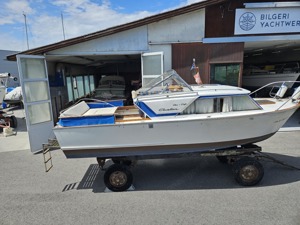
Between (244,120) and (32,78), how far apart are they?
236 inches

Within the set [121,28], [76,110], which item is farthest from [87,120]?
[121,28]

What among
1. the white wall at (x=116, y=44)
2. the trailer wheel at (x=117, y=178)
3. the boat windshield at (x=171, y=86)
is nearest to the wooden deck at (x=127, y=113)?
the boat windshield at (x=171, y=86)

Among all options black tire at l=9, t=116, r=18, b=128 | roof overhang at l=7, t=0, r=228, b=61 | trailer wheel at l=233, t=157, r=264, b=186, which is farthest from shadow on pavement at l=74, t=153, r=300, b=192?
black tire at l=9, t=116, r=18, b=128

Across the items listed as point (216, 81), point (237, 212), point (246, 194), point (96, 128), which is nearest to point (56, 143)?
point (96, 128)

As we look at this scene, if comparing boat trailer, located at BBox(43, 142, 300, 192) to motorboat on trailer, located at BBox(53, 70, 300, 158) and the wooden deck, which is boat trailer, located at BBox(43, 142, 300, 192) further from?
the wooden deck

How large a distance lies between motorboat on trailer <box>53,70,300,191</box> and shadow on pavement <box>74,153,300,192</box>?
41 centimetres

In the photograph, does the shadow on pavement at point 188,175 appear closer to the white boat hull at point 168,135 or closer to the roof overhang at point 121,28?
the white boat hull at point 168,135

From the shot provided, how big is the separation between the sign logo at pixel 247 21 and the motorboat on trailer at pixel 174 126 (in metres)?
3.90

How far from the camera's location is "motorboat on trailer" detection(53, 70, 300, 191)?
3.69 metres

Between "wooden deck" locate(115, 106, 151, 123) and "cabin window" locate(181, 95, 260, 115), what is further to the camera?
"wooden deck" locate(115, 106, 151, 123)

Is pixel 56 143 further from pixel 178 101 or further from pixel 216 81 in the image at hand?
pixel 216 81

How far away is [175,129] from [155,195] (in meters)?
1.32

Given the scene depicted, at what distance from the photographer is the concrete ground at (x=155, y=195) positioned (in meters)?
3.21

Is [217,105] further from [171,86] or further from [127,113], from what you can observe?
[127,113]
